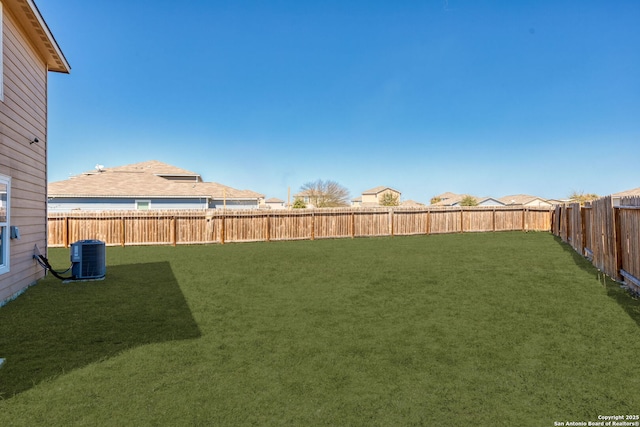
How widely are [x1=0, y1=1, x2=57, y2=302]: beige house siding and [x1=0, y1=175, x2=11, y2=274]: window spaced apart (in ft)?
0.54

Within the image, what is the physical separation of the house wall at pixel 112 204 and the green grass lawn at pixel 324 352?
16167 mm

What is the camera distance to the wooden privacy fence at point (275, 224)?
16.0 m

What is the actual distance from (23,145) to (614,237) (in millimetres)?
12870

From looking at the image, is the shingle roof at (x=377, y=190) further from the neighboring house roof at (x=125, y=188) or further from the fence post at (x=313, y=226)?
the fence post at (x=313, y=226)

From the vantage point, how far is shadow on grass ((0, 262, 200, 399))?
359cm

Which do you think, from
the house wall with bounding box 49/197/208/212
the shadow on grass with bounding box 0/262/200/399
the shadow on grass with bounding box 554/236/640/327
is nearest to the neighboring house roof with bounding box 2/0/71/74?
the shadow on grass with bounding box 0/262/200/399

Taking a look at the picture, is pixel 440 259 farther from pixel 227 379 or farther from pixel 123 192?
pixel 123 192

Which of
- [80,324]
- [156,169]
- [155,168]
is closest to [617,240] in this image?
[80,324]

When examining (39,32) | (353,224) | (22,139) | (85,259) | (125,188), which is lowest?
(85,259)

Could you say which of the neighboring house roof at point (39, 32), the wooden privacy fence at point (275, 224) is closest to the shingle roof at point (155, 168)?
the wooden privacy fence at point (275, 224)

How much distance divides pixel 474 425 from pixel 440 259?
8430mm

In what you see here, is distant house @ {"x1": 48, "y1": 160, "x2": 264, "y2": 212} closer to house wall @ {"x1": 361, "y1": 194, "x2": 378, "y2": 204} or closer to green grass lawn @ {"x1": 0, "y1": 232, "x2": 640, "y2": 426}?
green grass lawn @ {"x1": 0, "y1": 232, "x2": 640, "y2": 426}

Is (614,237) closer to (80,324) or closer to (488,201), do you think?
(80,324)

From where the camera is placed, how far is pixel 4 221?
6211mm
